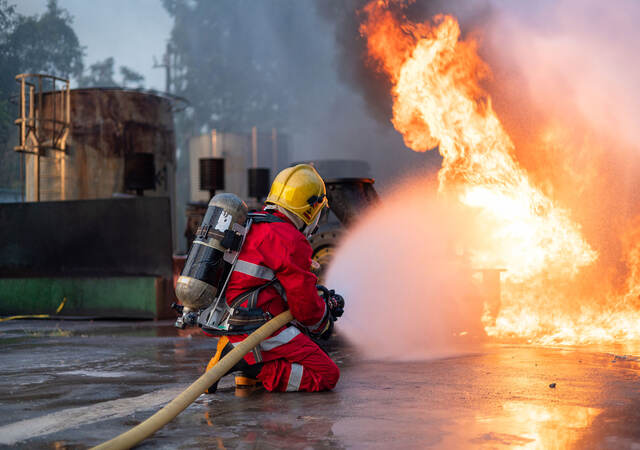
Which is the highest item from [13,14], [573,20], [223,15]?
[223,15]

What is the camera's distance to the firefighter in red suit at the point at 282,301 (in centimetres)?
467

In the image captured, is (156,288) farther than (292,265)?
Yes

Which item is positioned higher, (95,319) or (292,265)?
(292,265)

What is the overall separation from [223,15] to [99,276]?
40.0m

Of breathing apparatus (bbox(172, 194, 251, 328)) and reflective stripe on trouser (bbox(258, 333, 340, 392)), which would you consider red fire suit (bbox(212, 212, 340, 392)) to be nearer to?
reflective stripe on trouser (bbox(258, 333, 340, 392))

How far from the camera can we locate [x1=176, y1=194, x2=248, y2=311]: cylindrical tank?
15.0 ft

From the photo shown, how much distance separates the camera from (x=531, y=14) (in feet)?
37.9

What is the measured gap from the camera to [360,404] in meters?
4.45

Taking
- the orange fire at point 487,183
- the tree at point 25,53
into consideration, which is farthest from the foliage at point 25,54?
the orange fire at point 487,183

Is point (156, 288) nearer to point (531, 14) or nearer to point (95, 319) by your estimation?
point (95, 319)

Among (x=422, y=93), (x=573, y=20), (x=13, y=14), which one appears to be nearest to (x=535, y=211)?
(x=422, y=93)

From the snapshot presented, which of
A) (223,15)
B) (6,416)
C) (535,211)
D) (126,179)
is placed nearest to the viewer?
(6,416)

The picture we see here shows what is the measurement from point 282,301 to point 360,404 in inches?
37.9

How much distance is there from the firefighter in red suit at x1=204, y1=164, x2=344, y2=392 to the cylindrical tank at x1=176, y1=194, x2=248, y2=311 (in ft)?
0.45
